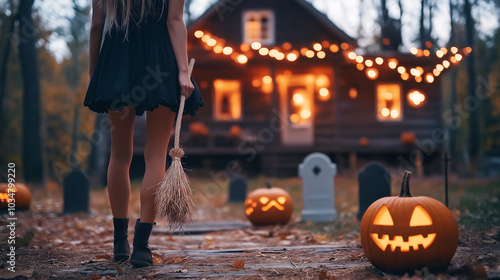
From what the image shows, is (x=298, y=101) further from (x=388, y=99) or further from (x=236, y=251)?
(x=236, y=251)

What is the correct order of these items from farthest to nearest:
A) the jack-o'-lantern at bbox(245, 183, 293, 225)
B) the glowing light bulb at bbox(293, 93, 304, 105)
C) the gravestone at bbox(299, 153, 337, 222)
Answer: the glowing light bulb at bbox(293, 93, 304, 105) < the gravestone at bbox(299, 153, 337, 222) < the jack-o'-lantern at bbox(245, 183, 293, 225)

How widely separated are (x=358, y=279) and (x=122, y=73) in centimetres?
196

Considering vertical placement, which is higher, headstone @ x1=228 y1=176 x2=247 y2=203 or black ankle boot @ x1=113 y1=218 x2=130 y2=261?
black ankle boot @ x1=113 y1=218 x2=130 y2=261

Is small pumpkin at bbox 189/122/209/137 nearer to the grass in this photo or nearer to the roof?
the grass

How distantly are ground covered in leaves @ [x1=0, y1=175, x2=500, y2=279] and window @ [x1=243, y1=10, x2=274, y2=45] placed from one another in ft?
36.0

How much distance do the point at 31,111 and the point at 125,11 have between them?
1204 cm

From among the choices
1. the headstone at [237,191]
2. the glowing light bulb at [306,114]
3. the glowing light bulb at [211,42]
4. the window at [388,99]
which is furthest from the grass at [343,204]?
the glowing light bulb at [211,42]

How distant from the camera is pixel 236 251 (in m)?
3.99

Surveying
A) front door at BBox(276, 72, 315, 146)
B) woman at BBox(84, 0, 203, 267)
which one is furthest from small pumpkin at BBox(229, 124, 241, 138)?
woman at BBox(84, 0, 203, 267)

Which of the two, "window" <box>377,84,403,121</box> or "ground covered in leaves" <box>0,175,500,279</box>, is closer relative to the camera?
"ground covered in leaves" <box>0,175,500,279</box>

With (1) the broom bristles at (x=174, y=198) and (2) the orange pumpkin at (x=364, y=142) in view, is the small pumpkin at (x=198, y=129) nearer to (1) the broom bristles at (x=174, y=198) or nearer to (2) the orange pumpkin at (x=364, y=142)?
(2) the orange pumpkin at (x=364, y=142)

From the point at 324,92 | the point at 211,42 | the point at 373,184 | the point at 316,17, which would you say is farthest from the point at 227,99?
the point at 373,184

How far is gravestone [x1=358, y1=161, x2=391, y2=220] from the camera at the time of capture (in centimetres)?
567

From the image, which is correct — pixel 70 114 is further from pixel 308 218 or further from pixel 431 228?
pixel 431 228
